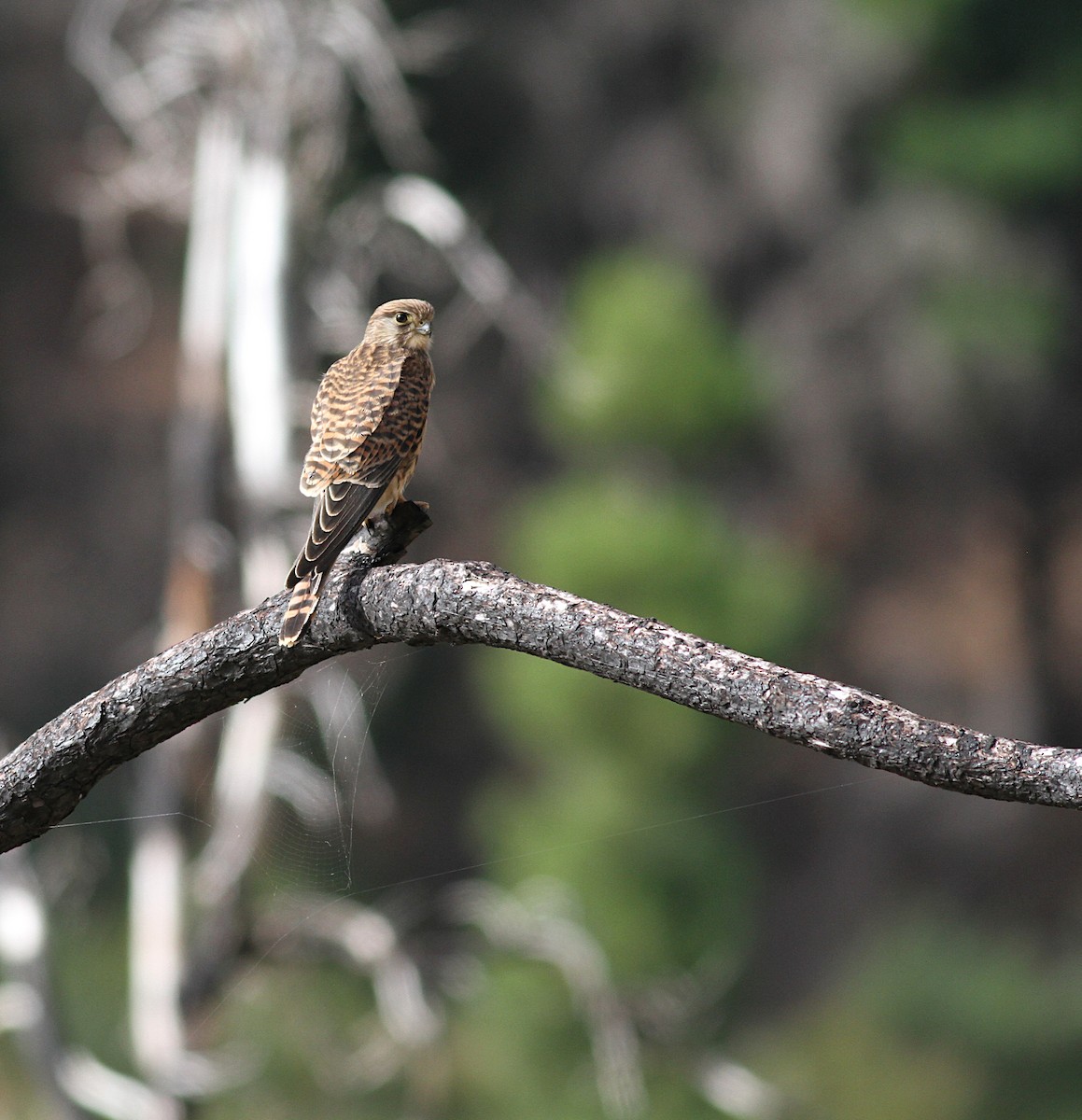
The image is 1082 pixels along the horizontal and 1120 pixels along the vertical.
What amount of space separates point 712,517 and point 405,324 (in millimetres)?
5201

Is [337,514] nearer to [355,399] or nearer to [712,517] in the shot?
[355,399]

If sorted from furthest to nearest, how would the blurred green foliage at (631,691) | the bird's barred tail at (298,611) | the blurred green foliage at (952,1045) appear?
the blurred green foliage at (952,1045)
the blurred green foliage at (631,691)
the bird's barred tail at (298,611)

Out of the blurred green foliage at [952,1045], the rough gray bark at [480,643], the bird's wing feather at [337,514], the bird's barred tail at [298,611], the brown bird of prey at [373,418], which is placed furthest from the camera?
the blurred green foliage at [952,1045]

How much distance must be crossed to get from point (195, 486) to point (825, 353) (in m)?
6.64

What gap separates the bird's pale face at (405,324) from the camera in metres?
2.10

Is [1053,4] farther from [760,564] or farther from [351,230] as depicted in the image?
[351,230]

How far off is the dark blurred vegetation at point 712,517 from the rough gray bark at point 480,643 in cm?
495

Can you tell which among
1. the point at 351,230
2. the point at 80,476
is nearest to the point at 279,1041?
the point at 351,230

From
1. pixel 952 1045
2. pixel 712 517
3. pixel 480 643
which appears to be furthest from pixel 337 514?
pixel 952 1045

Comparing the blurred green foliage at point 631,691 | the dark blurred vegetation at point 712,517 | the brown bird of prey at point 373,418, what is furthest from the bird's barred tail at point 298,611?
the dark blurred vegetation at point 712,517

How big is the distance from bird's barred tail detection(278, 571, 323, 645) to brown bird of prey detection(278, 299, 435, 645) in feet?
1.00

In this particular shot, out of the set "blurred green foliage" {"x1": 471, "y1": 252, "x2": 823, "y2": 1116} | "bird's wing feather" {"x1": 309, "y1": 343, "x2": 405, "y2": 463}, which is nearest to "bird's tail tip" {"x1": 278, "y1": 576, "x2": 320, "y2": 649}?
"bird's wing feather" {"x1": 309, "y1": 343, "x2": 405, "y2": 463}

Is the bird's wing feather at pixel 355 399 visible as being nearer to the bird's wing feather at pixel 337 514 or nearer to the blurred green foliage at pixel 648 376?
the bird's wing feather at pixel 337 514

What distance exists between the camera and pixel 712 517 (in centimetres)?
720
